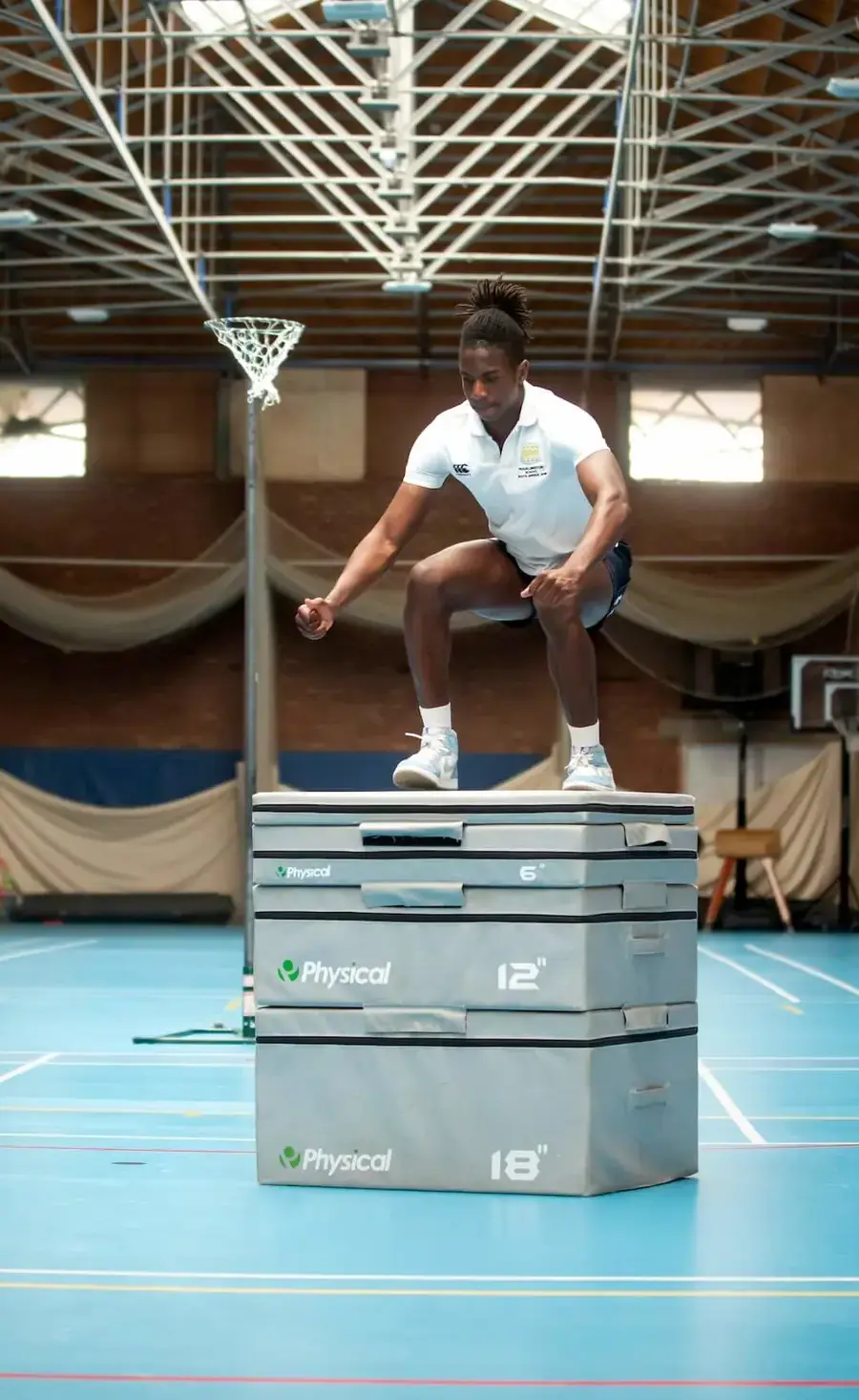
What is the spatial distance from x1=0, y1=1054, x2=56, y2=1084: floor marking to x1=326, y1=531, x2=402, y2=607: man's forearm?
314 cm

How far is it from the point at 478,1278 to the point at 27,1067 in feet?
14.2

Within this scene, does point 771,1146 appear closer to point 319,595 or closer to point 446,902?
point 446,902

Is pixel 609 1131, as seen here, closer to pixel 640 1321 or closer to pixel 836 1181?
pixel 836 1181

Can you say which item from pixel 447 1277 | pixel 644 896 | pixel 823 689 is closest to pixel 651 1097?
pixel 644 896

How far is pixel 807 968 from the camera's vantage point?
535 inches

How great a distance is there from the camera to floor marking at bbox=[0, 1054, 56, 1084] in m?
7.63

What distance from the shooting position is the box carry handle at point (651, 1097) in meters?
5.11

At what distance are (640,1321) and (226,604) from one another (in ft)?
48.4

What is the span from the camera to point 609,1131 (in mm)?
5023

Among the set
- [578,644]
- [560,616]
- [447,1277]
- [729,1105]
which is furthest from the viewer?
[729,1105]

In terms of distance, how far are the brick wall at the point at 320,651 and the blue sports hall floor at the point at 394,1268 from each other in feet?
38.6

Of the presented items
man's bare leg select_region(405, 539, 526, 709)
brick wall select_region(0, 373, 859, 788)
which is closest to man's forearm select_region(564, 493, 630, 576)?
man's bare leg select_region(405, 539, 526, 709)

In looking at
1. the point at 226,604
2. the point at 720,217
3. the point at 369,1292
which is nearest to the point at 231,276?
the point at 226,604

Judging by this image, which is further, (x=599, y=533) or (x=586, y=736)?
(x=586, y=736)
